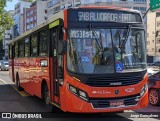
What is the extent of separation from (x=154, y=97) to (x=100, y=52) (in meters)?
4.69

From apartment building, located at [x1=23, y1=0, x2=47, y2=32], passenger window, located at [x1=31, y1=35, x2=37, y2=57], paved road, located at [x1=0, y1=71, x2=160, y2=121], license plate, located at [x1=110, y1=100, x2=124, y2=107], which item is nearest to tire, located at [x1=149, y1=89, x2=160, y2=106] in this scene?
paved road, located at [x1=0, y1=71, x2=160, y2=121]

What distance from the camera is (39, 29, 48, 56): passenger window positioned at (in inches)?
429

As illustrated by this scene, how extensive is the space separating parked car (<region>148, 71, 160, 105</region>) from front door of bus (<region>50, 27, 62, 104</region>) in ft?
13.7

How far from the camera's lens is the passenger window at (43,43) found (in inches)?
429

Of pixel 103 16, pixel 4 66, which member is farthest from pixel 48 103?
pixel 4 66

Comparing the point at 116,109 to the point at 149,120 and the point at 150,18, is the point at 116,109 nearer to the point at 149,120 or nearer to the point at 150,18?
the point at 149,120

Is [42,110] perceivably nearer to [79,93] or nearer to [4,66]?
[79,93]

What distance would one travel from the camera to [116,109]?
333 inches

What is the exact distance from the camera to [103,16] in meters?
9.02

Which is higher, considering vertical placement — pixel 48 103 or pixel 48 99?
pixel 48 99

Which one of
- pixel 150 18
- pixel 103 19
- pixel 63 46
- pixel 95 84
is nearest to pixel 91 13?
pixel 103 19

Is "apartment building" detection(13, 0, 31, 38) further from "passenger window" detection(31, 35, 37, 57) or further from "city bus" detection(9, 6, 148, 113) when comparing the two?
"city bus" detection(9, 6, 148, 113)

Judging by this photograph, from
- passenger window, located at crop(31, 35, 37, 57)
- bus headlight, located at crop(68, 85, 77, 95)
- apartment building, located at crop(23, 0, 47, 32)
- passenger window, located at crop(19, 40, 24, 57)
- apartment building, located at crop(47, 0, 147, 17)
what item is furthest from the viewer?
apartment building, located at crop(23, 0, 47, 32)

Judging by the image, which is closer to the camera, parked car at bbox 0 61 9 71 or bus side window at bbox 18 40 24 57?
bus side window at bbox 18 40 24 57
